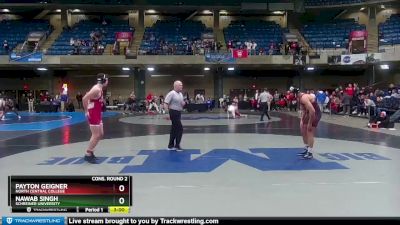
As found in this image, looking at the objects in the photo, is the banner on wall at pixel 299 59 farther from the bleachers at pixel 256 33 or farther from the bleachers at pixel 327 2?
the bleachers at pixel 327 2

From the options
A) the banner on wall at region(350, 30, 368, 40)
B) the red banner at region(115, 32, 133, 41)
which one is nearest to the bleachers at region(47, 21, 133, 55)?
the red banner at region(115, 32, 133, 41)

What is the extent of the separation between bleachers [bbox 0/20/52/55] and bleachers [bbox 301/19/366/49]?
23.3 meters

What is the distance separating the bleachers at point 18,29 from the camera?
37094 mm

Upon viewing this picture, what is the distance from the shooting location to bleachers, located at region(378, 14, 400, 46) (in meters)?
32.8

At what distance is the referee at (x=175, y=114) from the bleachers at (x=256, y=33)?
27.2m

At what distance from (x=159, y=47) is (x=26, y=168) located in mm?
27767

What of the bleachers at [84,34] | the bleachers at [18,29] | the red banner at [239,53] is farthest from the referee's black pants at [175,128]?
the bleachers at [18,29]

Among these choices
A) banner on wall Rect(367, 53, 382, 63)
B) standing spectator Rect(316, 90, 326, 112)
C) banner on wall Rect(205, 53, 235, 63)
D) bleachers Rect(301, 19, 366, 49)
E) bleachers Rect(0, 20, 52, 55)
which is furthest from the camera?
bleachers Rect(0, 20, 52, 55)

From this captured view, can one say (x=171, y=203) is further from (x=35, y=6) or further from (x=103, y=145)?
(x=35, y=6)

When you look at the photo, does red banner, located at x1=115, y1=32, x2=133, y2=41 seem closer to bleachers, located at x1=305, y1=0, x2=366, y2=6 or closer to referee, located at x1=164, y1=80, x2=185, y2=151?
bleachers, located at x1=305, y1=0, x2=366, y2=6

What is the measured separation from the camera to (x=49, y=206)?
9.96 feet

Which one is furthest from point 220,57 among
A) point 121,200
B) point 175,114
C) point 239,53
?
point 121,200

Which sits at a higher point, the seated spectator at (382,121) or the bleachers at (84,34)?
the bleachers at (84,34)

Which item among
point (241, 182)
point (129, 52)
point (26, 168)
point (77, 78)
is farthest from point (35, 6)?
point (241, 182)
